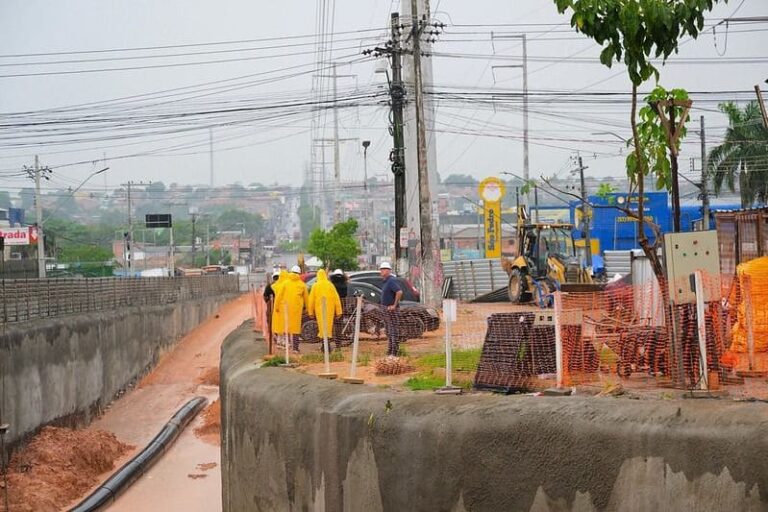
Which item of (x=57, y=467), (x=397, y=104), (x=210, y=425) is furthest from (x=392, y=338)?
(x=397, y=104)

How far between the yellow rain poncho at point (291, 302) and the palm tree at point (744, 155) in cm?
2818

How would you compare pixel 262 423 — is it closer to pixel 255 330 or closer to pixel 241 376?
pixel 241 376

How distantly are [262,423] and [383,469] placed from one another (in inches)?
129

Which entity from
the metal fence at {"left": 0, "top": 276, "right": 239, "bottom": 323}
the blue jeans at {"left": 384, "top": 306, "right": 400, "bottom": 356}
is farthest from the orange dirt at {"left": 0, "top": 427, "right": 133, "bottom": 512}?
the blue jeans at {"left": 384, "top": 306, "right": 400, "bottom": 356}

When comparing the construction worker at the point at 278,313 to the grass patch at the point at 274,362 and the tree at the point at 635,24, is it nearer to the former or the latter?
the grass patch at the point at 274,362

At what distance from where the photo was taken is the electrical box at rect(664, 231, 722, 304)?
1106 cm

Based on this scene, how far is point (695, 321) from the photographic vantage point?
11102mm

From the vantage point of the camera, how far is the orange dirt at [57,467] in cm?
2255

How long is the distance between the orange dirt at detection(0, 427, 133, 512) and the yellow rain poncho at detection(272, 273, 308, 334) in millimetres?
6965

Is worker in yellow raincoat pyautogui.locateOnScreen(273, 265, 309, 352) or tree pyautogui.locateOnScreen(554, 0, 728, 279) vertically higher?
tree pyautogui.locateOnScreen(554, 0, 728, 279)

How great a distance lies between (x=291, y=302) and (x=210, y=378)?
22.9 metres

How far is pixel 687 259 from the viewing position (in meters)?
11.1

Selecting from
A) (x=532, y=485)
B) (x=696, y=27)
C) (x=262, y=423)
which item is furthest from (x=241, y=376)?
(x=696, y=27)

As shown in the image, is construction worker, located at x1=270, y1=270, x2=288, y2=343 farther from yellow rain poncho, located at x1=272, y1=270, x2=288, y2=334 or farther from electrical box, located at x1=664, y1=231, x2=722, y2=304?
electrical box, located at x1=664, y1=231, x2=722, y2=304
